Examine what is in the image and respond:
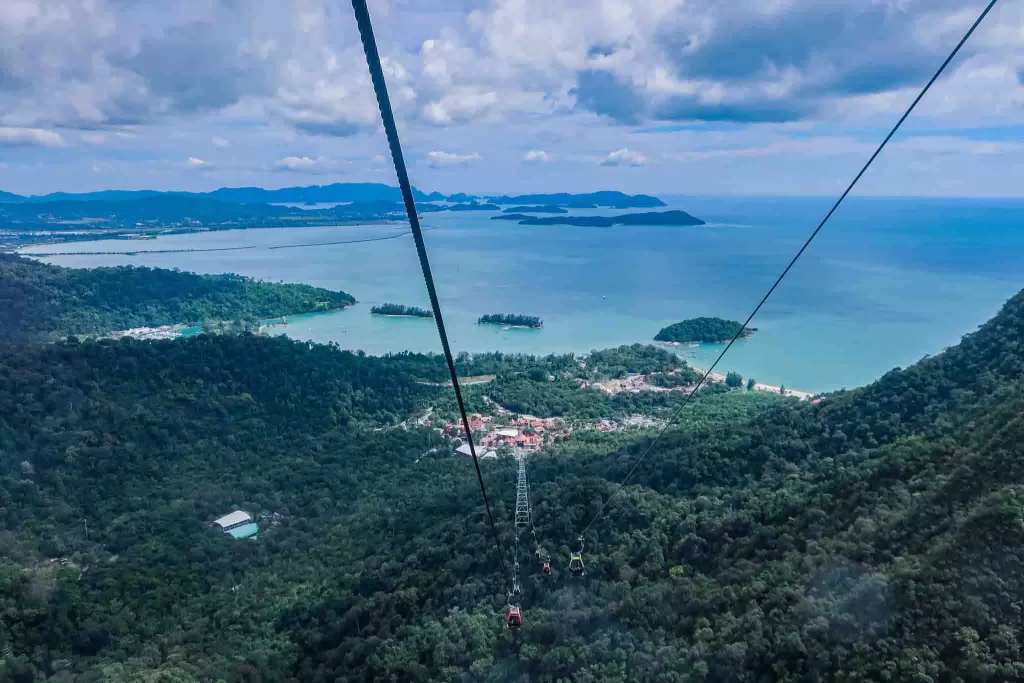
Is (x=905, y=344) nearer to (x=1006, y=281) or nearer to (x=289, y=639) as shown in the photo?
(x=1006, y=281)

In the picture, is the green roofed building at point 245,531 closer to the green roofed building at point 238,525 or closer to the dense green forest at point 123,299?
the green roofed building at point 238,525

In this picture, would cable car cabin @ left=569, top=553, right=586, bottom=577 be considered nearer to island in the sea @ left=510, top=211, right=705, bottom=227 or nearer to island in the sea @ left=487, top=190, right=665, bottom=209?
island in the sea @ left=510, top=211, right=705, bottom=227

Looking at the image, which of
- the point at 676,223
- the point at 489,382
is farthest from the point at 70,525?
the point at 676,223

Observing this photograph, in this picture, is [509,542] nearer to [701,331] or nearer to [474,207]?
[701,331]

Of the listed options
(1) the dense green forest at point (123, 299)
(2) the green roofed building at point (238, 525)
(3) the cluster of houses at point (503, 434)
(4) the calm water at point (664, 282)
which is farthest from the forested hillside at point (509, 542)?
(4) the calm water at point (664, 282)

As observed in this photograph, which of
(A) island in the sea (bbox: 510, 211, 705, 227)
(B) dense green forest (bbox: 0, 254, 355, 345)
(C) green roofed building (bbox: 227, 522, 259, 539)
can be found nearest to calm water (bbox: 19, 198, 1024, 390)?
(B) dense green forest (bbox: 0, 254, 355, 345)
